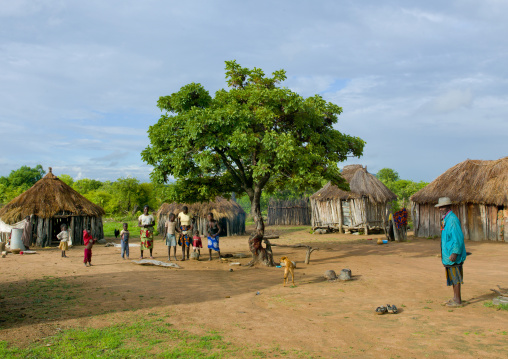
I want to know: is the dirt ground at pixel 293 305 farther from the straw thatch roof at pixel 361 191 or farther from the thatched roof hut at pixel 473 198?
the straw thatch roof at pixel 361 191

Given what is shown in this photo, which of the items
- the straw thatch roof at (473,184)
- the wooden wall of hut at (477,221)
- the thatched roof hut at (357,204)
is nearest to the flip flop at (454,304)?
the straw thatch roof at (473,184)

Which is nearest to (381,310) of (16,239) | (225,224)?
(16,239)

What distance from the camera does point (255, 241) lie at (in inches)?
460

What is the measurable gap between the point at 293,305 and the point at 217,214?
16135mm

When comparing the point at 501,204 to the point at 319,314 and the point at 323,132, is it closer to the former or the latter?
the point at 323,132

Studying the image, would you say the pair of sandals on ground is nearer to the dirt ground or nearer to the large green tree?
the dirt ground

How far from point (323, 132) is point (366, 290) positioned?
5667 mm

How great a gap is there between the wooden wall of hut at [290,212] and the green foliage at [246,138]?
66.6ft

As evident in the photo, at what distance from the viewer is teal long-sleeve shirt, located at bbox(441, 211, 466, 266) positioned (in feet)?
21.8

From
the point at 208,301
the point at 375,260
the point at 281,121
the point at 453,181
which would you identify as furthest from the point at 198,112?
the point at 453,181

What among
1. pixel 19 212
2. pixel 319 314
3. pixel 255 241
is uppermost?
pixel 19 212

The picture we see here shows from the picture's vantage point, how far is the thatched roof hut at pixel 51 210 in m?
18.9

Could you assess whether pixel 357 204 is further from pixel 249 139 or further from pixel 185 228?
pixel 249 139

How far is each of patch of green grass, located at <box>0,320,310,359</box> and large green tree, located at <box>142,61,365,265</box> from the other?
568cm
